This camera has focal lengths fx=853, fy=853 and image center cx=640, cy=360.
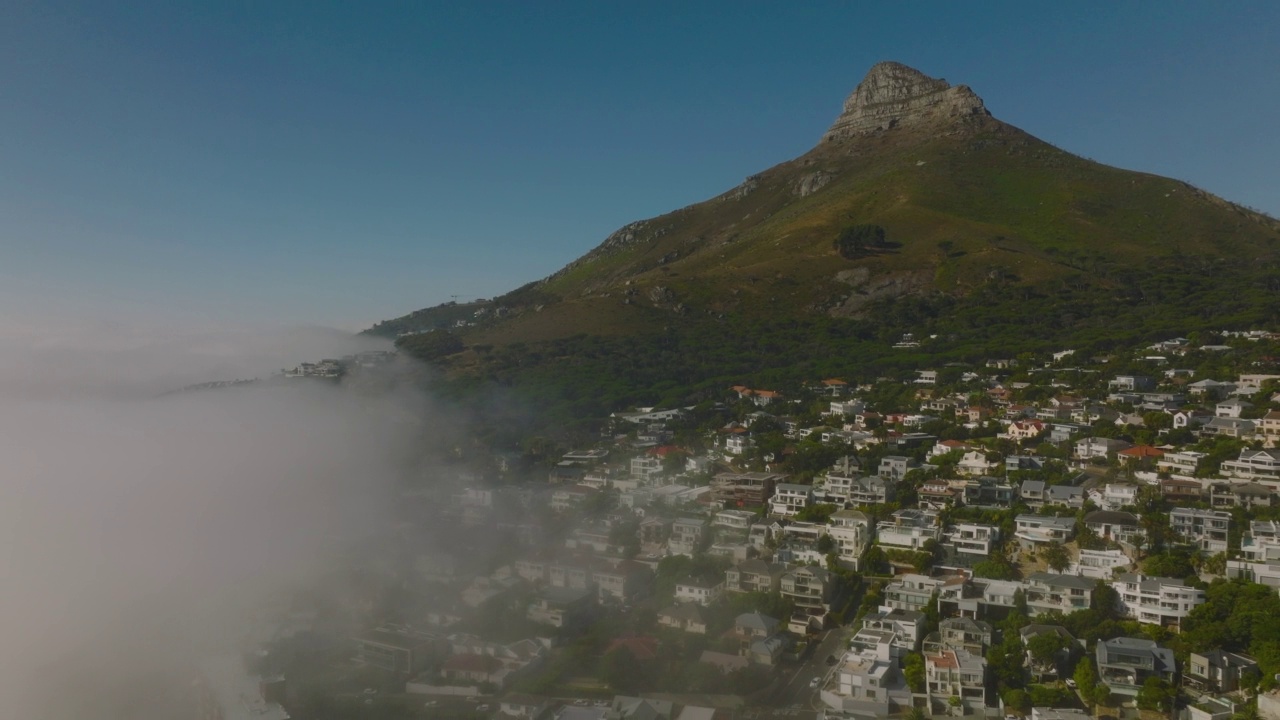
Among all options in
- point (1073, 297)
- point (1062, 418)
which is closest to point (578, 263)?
point (1073, 297)

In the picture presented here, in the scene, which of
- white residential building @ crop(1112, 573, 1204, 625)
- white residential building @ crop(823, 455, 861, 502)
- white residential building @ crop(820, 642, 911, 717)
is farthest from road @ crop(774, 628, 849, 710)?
white residential building @ crop(823, 455, 861, 502)

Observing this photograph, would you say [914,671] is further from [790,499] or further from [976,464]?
[976,464]

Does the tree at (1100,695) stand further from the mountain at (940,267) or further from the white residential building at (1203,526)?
the mountain at (940,267)

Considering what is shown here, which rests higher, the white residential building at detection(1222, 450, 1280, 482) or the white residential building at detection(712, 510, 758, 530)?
the white residential building at detection(1222, 450, 1280, 482)

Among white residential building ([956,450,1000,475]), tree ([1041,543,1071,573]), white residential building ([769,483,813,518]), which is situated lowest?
tree ([1041,543,1071,573])

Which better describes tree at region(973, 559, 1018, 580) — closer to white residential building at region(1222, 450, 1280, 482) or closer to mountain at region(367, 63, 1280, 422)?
white residential building at region(1222, 450, 1280, 482)

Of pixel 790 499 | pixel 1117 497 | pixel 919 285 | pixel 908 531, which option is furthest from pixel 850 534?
pixel 919 285
